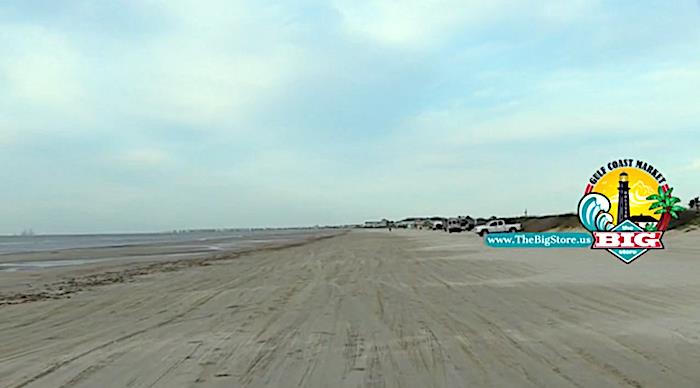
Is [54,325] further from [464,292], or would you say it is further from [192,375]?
[464,292]

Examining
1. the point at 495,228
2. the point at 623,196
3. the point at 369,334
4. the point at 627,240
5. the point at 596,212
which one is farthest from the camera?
the point at 495,228

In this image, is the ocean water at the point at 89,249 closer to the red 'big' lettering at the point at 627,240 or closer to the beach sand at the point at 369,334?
the beach sand at the point at 369,334

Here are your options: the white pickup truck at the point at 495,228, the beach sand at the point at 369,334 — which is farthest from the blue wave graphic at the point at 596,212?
the white pickup truck at the point at 495,228

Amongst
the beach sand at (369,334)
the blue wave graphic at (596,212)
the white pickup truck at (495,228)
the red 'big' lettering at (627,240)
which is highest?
the blue wave graphic at (596,212)

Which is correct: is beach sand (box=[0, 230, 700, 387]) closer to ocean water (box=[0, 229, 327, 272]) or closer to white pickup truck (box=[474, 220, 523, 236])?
ocean water (box=[0, 229, 327, 272])

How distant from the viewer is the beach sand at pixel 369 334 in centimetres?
655

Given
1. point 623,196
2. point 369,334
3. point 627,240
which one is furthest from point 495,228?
point 369,334

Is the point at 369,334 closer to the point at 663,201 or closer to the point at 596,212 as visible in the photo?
the point at 596,212

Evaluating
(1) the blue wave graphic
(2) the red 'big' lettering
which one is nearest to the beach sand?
(1) the blue wave graphic

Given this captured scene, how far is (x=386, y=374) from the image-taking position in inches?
259

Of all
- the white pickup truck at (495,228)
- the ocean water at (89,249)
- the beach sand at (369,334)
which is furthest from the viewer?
the white pickup truck at (495,228)

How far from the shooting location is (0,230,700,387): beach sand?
→ 655 cm

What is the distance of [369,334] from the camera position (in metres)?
9.02

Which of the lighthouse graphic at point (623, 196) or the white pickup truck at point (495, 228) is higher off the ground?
the lighthouse graphic at point (623, 196)
